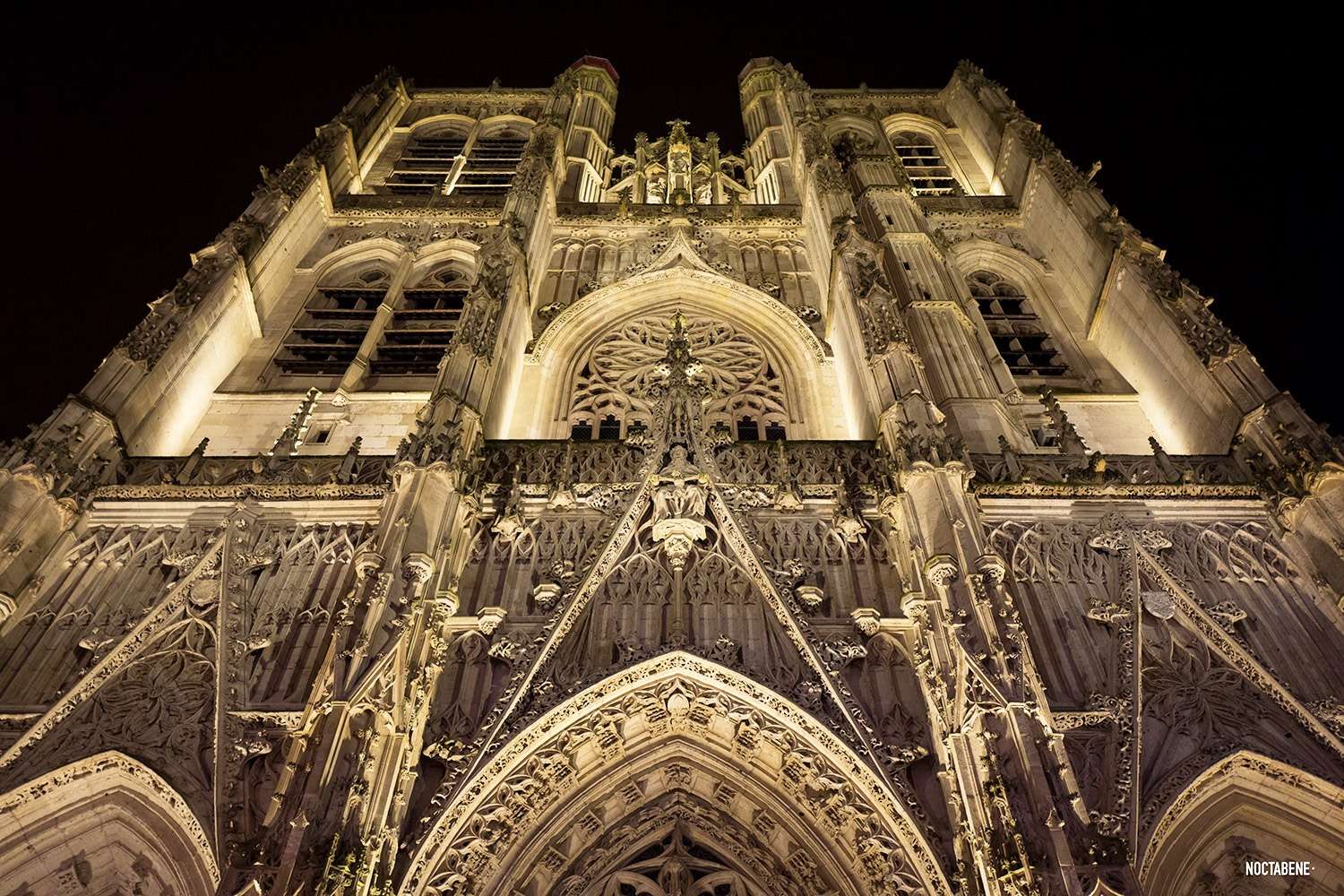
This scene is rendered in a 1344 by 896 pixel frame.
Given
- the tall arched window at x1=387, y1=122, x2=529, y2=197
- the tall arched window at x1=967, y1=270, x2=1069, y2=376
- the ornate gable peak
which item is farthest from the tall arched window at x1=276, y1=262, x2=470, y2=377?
the tall arched window at x1=967, y1=270, x2=1069, y2=376

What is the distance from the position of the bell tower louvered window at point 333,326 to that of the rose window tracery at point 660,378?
4.14m

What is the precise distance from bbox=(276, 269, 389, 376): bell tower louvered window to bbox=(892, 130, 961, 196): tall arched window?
12.9m

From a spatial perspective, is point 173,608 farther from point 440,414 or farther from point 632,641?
point 632,641

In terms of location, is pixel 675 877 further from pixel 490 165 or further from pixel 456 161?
pixel 490 165

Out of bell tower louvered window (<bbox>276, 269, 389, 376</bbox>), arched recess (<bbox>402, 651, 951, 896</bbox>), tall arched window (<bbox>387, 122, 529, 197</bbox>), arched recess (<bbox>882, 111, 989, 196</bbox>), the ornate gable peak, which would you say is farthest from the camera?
arched recess (<bbox>882, 111, 989, 196</bbox>)

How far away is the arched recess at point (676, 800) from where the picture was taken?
8.26m

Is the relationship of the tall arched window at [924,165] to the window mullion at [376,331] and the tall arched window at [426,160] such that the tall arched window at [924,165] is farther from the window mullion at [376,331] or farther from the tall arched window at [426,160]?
the window mullion at [376,331]

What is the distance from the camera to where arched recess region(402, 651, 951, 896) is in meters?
8.26

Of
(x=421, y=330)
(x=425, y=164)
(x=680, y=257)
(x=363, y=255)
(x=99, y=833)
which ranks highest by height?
(x=425, y=164)

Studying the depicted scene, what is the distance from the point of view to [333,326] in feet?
56.3

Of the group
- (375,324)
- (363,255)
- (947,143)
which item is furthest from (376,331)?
(947,143)

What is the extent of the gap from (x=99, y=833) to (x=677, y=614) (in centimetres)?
566

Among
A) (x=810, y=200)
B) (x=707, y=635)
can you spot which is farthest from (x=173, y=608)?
(x=810, y=200)

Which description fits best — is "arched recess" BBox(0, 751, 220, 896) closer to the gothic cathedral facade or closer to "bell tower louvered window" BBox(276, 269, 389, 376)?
the gothic cathedral facade
